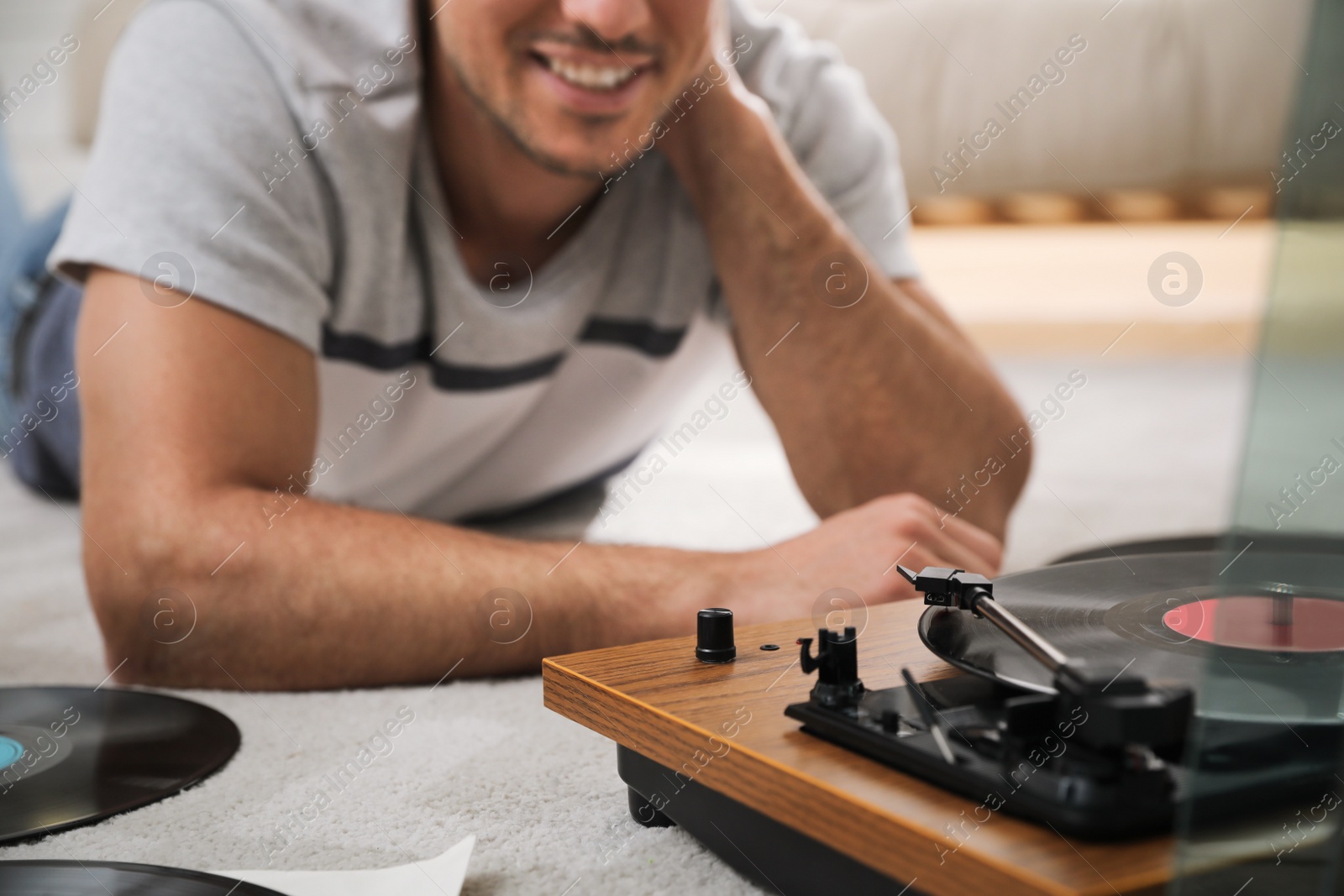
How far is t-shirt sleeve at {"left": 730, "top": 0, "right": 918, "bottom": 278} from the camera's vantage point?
1.31 metres

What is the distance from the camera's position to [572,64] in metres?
1.07

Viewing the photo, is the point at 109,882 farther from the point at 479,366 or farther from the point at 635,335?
the point at 635,335

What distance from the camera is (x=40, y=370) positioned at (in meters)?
1.48

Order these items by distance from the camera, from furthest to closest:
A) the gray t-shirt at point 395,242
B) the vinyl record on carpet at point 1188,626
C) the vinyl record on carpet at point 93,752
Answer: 1. the gray t-shirt at point 395,242
2. the vinyl record on carpet at point 93,752
3. the vinyl record on carpet at point 1188,626

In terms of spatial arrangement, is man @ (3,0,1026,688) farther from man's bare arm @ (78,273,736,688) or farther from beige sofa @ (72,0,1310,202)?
beige sofa @ (72,0,1310,202)

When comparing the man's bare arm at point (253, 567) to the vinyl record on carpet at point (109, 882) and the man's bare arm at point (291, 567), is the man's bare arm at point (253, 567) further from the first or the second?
the vinyl record on carpet at point (109, 882)

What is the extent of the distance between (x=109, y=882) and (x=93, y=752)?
213mm

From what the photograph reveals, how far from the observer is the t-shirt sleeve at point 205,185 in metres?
0.87

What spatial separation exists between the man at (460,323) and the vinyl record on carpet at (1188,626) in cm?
19

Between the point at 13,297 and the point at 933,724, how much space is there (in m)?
1.50

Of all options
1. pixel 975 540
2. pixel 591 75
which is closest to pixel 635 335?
pixel 591 75

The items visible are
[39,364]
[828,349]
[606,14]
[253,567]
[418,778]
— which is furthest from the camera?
[39,364]

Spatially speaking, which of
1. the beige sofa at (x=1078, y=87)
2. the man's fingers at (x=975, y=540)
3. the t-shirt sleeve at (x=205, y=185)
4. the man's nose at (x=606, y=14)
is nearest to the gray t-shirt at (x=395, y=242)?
the t-shirt sleeve at (x=205, y=185)

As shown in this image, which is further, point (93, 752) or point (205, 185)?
point (205, 185)
